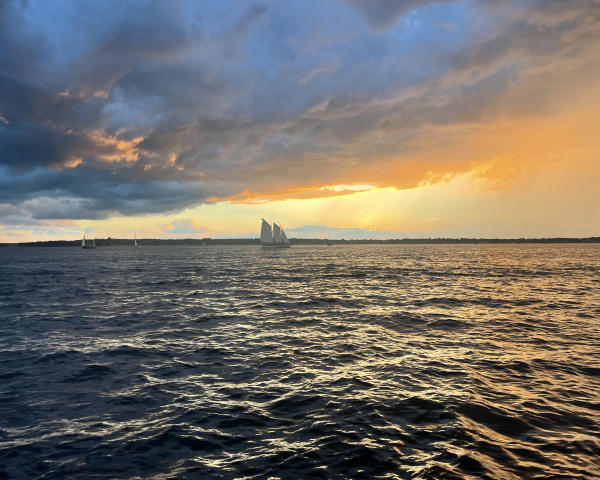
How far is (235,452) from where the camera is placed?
30.3 feet

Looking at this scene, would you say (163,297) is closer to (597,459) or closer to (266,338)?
(266,338)

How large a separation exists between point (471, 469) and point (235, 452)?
18.4ft

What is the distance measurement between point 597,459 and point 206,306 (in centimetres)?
3001

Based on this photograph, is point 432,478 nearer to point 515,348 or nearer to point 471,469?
point 471,469

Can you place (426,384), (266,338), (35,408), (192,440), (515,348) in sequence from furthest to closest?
(266,338) < (515,348) < (426,384) < (35,408) < (192,440)

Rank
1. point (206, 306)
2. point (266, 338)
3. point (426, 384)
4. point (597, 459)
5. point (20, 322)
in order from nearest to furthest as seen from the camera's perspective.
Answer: point (597, 459) → point (426, 384) → point (266, 338) → point (20, 322) → point (206, 306)

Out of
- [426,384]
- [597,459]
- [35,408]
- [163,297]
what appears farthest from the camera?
[163,297]

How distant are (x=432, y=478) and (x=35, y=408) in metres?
12.5

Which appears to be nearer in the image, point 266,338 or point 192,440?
point 192,440

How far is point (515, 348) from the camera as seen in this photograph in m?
19.2

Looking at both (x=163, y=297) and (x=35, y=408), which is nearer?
(x=35, y=408)

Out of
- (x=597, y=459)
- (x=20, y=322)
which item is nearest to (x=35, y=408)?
(x=597, y=459)

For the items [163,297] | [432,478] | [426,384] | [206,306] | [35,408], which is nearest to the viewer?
[432,478]

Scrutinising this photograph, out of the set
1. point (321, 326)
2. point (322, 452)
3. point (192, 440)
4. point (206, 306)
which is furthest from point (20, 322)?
point (322, 452)
